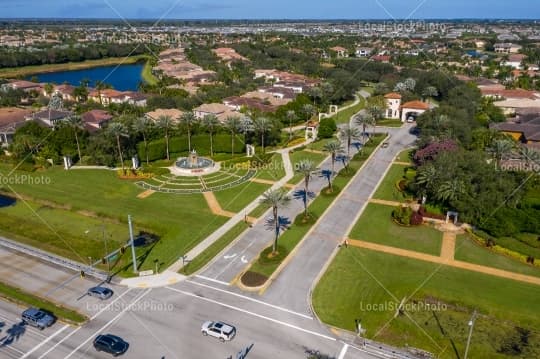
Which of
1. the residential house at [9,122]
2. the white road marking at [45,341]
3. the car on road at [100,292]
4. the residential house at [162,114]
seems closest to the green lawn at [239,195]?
the car on road at [100,292]

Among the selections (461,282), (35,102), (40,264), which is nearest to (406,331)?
(461,282)

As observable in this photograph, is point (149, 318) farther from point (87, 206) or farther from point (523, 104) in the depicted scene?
point (523, 104)

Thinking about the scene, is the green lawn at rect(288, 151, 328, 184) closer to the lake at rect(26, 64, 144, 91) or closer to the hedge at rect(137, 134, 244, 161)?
the hedge at rect(137, 134, 244, 161)

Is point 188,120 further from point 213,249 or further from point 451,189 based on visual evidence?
point 451,189

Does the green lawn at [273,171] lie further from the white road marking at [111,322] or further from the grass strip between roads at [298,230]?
the white road marking at [111,322]

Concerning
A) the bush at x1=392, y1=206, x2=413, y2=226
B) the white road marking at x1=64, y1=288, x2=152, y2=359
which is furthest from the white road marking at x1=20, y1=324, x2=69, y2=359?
the bush at x1=392, y1=206, x2=413, y2=226

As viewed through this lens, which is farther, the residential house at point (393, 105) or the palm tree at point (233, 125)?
the residential house at point (393, 105)
